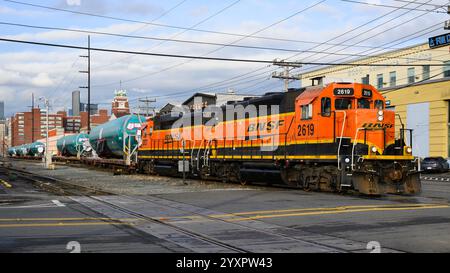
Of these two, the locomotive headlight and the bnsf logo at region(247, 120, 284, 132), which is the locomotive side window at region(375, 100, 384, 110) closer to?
the locomotive headlight

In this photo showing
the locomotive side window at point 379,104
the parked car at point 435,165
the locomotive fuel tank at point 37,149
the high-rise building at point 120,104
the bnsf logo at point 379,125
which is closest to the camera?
the bnsf logo at point 379,125

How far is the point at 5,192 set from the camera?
19.3 metres

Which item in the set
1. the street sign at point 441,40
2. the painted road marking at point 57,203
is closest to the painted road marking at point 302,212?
the painted road marking at point 57,203

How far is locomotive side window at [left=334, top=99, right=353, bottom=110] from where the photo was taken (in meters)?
18.2

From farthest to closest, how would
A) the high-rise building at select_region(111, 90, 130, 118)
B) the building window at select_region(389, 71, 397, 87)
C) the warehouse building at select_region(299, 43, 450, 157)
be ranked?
1. the high-rise building at select_region(111, 90, 130, 118)
2. the building window at select_region(389, 71, 397, 87)
3. the warehouse building at select_region(299, 43, 450, 157)

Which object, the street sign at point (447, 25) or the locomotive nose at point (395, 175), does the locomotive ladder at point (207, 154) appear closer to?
the locomotive nose at point (395, 175)

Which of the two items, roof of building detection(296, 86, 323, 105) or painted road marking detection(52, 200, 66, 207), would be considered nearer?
painted road marking detection(52, 200, 66, 207)

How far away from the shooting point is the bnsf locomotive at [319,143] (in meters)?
17.0

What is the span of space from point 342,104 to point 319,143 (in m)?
1.65

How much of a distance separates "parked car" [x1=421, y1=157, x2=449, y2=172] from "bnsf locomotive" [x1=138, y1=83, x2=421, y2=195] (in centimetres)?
2160

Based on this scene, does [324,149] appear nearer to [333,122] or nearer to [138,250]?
[333,122]

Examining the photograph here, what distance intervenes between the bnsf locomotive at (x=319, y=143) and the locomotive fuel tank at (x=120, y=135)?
13102 millimetres

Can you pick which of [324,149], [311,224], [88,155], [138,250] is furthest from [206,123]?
[88,155]

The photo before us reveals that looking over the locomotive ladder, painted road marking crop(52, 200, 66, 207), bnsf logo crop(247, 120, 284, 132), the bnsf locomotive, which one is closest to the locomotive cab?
the bnsf locomotive
